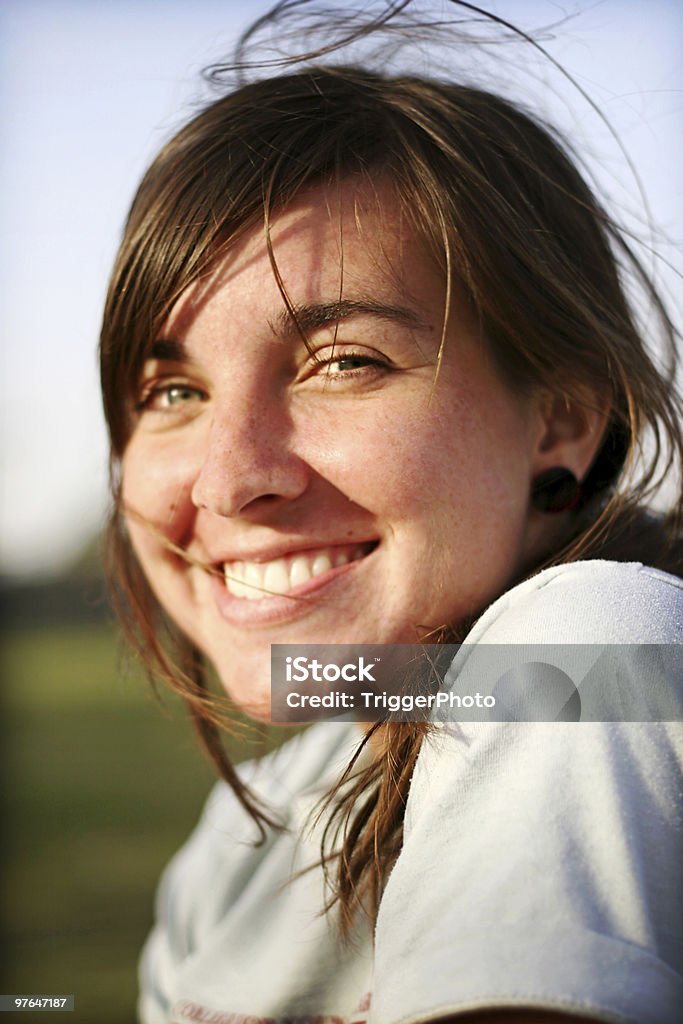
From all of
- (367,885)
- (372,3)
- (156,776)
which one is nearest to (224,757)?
(367,885)

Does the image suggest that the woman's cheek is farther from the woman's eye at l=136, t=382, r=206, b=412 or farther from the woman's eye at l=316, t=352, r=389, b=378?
the woman's eye at l=316, t=352, r=389, b=378

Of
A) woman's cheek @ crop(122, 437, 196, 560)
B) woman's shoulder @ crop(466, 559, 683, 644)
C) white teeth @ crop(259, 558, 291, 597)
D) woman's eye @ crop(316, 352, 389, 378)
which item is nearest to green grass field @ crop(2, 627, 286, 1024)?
woman's cheek @ crop(122, 437, 196, 560)

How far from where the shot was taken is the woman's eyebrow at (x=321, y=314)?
1194 millimetres

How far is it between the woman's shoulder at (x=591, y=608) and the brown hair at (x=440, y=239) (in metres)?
0.20

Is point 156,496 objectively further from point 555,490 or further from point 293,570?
point 555,490

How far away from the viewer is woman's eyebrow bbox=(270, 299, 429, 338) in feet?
3.92

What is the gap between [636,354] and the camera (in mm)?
1400

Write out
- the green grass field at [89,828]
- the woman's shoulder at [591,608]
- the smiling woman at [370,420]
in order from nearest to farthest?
the woman's shoulder at [591,608], the smiling woman at [370,420], the green grass field at [89,828]

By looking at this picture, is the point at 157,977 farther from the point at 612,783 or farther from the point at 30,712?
the point at 30,712

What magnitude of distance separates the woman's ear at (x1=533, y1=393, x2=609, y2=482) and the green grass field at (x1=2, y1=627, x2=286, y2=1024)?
0.90 m

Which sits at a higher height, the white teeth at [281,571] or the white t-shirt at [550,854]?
the white teeth at [281,571]

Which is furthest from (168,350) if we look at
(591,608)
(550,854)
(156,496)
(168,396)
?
(550,854)

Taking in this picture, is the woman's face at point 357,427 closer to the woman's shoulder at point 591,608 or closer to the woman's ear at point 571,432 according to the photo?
the woman's ear at point 571,432

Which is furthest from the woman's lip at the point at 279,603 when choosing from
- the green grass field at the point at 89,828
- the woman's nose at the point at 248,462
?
the green grass field at the point at 89,828
